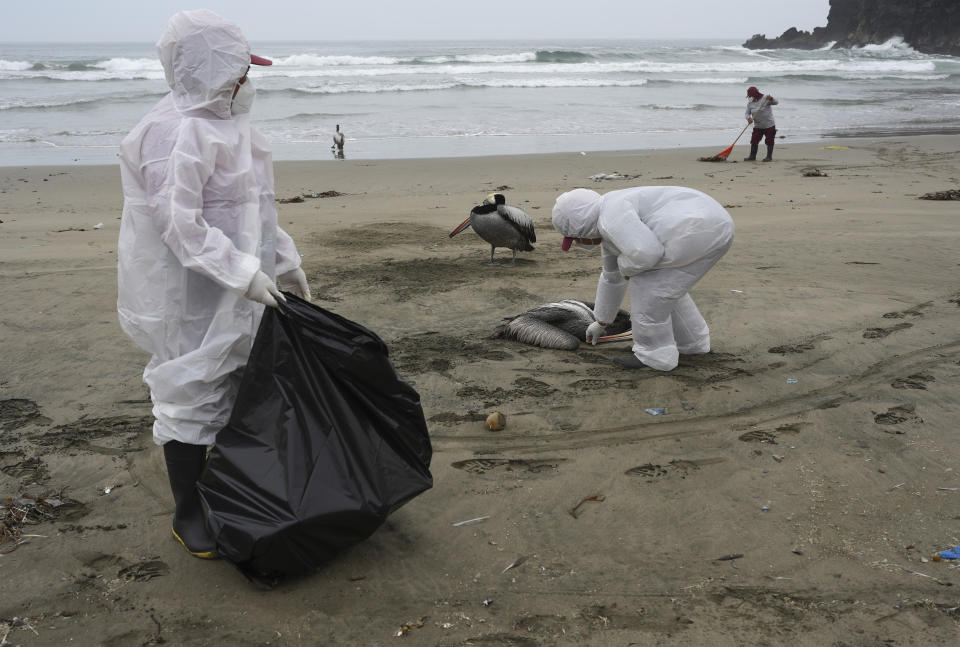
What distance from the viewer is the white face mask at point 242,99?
2.63m

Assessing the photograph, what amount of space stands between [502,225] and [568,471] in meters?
3.54

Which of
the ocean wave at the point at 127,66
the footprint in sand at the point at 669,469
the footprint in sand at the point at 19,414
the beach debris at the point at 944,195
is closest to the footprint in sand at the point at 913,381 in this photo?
the footprint in sand at the point at 669,469

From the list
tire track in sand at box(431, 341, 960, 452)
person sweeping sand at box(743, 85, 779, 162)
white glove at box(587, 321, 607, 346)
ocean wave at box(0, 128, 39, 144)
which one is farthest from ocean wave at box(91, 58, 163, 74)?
tire track in sand at box(431, 341, 960, 452)

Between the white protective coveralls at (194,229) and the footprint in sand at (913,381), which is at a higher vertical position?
the white protective coveralls at (194,229)

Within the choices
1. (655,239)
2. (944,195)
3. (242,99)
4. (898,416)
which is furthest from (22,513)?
(944,195)

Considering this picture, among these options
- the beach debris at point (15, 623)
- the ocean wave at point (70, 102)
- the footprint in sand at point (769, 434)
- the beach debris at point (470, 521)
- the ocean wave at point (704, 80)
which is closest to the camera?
the beach debris at point (15, 623)

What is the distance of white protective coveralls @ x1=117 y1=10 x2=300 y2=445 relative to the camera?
7.97 feet

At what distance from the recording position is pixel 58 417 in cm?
Answer: 392

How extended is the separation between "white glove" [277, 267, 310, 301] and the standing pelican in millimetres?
3657

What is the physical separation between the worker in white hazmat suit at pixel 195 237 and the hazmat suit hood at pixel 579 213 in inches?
76.6

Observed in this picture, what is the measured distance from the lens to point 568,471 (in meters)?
3.43

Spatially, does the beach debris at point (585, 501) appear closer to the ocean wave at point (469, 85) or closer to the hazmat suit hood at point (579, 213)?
the hazmat suit hood at point (579, 213)

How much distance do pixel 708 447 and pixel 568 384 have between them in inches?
38.0

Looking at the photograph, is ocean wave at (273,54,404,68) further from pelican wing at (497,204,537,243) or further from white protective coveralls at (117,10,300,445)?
white protective coveralls at (117,10,300,445)
